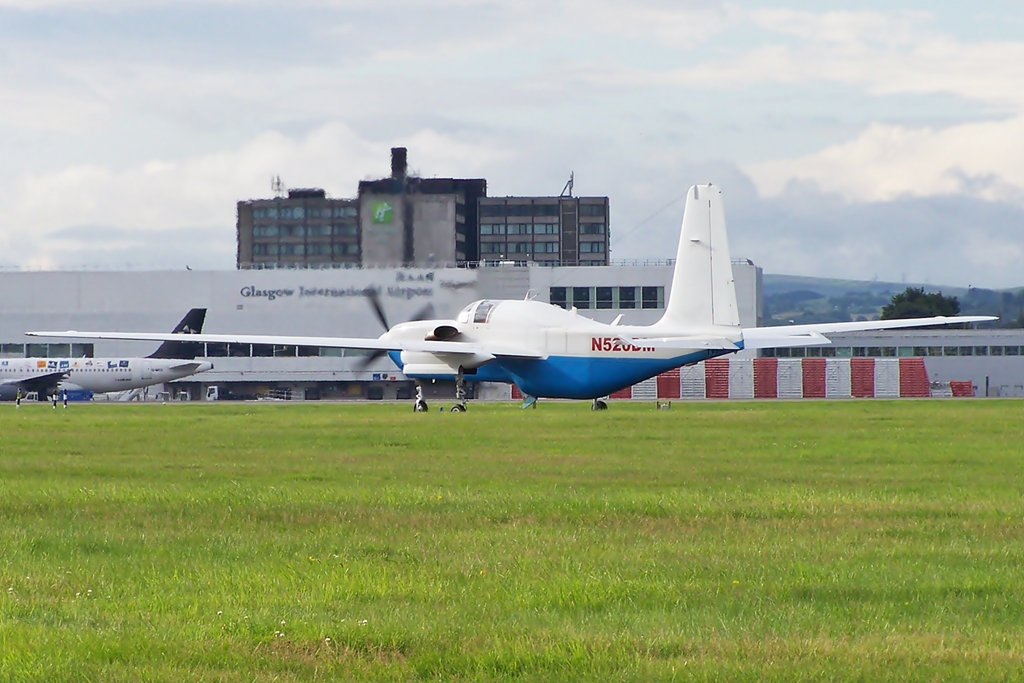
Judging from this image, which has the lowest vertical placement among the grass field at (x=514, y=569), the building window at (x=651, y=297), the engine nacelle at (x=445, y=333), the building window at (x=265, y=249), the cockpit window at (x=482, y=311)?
the grass field at (x=514, y=569)

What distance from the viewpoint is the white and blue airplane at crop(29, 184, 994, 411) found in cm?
4912

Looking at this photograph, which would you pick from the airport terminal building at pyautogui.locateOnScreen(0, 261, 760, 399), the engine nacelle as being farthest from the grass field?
the airport terminal building at pyautogui.locateOnScreen(0, 261, 760, 399)

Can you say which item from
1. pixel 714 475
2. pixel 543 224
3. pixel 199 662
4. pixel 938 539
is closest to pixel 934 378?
pixel 543 224

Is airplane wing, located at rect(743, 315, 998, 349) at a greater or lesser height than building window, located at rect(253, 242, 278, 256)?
lesser

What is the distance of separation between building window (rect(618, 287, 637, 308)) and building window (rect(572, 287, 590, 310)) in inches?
99.8

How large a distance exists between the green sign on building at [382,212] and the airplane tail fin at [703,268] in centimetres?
5023

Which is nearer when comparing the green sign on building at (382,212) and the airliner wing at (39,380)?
the airliner wing at (39,380)

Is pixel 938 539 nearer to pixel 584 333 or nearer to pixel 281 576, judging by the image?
pixel 281 576

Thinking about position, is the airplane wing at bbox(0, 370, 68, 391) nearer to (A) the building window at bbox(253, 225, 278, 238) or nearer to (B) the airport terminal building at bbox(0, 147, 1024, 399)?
(B) the airport terminal building at bbox(0, 147, 1024, 399)

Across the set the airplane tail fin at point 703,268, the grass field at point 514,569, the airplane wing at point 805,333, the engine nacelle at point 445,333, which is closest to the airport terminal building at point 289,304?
the engine nacelle at point 445,333

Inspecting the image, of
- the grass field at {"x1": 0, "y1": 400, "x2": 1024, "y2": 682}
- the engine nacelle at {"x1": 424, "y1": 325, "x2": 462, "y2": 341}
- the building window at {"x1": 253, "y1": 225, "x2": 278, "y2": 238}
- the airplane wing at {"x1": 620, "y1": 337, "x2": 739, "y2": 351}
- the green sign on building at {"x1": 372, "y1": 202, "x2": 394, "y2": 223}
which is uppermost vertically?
the building window at {"x1": 253, "y1": 225, "x2": 278, "y2": 238}

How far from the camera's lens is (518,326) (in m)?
53.9

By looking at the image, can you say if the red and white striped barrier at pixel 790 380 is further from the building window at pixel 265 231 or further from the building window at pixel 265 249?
the building window at pixel 265 249

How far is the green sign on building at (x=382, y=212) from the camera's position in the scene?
3824 inches
